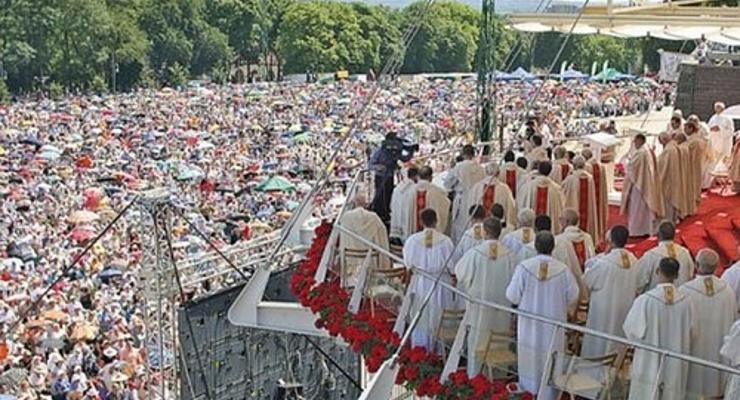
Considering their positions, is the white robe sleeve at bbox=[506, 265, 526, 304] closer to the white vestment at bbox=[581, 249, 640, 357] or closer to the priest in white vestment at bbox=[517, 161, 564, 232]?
the white vestment at bbox=[581, 249, 640, 357]

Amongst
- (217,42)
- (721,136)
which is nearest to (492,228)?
(721,136)

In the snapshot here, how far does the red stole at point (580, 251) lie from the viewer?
10.1 m

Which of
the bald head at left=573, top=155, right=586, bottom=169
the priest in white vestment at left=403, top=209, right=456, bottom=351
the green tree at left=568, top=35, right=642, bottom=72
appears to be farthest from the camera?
the green tree at left=568, top=35, right=642, bottom=72

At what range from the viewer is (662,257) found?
9.36m

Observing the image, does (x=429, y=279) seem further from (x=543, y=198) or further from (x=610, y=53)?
(x=610, y=53)

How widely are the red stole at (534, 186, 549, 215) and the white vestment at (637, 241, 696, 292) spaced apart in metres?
3.22

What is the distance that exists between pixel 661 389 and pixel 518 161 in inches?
260

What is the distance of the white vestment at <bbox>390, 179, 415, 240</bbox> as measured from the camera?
12.9 meters

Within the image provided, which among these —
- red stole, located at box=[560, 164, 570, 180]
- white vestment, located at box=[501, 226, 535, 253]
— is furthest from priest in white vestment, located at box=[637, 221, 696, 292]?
red stole, located at box=[560, 164, 570, 180]

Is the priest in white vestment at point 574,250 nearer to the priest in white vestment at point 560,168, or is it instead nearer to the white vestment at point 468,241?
the white vestment at point 468,241

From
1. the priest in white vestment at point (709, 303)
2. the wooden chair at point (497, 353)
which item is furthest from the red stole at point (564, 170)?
the priest in white vestment at point (709, 303)

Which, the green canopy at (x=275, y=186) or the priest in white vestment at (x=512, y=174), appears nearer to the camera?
the priest in white vestment at (x=512, y=174)

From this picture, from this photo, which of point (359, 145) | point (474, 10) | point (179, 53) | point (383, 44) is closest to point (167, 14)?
point (179, 53)

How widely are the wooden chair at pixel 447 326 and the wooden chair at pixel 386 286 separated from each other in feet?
2.45
